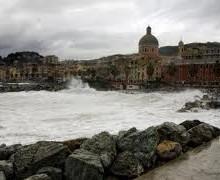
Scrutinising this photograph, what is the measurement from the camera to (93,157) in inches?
326

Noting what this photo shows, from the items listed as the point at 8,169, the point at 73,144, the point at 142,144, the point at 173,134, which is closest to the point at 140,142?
the point at 142,144

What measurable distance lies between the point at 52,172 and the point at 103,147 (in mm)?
1644

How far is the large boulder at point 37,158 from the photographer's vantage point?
8.30 meters

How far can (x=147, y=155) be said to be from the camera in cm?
901

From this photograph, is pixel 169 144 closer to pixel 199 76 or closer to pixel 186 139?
pixel 186 139

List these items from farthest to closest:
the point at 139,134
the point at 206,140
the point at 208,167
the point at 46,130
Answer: the point at 46,130 < the point at 206,140 < the point at 139,134 < the point at 208,167

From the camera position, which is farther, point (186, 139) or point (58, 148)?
point (186, 139)

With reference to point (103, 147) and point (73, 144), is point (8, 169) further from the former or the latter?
point (103, 147)

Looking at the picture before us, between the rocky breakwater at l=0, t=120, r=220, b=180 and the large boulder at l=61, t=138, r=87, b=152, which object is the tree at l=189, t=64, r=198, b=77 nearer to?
the rocky breakwater at l=0, t=120, r=220, b=180

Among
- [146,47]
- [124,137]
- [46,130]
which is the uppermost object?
[146,47]

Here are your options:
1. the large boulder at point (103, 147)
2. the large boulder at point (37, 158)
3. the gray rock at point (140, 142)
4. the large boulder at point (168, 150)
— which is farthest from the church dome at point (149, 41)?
the large boulder at point (37, 158)

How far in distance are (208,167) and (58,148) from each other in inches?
154

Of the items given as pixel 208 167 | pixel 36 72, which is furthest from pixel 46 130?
pixel 36 72

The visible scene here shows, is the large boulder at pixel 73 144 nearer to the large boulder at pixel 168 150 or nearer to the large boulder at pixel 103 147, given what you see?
the large boulder at pixel 103 147
